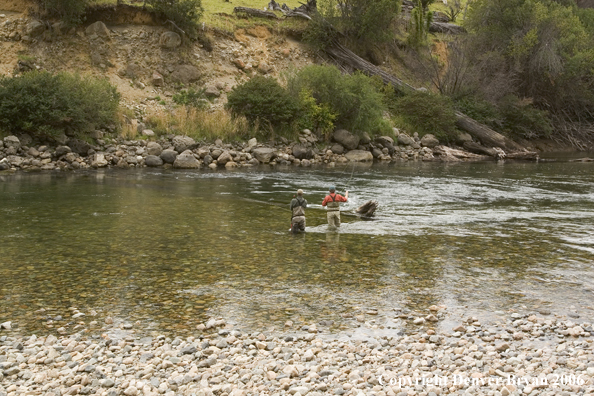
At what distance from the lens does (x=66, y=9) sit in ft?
150

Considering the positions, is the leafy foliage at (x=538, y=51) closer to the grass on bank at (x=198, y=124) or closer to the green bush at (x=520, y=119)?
the green bush at (x=520, y=119)

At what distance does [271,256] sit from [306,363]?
6606mm

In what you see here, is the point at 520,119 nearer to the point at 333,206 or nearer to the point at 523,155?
the point at 523,155

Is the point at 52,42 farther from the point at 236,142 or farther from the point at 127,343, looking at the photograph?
the point at 127,343

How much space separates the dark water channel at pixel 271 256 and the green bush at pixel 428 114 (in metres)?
22.2

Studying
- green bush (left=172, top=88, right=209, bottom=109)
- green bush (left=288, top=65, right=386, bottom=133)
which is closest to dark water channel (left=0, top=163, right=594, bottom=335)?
green bush (left=172, top=88, right=209, bottom=109)

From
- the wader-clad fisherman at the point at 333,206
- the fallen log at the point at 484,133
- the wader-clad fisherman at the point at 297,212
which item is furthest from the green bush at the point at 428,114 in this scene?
the wader-clad fisherman at the point at 297,212

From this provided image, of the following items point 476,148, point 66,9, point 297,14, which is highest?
point 297,14

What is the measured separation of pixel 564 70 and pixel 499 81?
19.7 feet

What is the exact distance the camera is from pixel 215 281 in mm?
13000

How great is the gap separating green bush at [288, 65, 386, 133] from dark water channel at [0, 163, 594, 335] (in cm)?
1676

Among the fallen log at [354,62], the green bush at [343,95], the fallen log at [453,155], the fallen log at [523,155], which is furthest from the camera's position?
the fallen log at [354,62]

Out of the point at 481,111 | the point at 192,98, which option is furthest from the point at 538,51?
the point at 192,98

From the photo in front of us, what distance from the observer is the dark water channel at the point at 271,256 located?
442 inches
